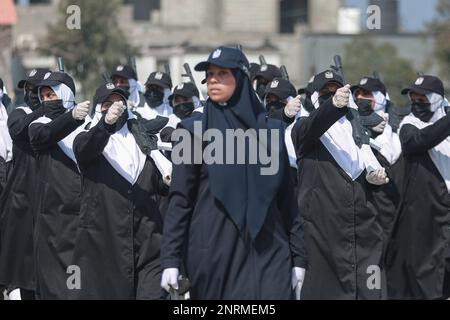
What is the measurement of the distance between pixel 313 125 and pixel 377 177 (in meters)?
0.89

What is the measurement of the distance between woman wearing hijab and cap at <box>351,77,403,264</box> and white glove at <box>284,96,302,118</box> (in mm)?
1197

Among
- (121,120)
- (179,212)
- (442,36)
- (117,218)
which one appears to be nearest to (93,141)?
(121,120)

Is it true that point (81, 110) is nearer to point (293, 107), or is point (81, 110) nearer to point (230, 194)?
point (293, 107)

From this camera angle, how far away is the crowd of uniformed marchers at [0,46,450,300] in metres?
8.44

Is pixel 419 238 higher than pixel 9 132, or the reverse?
pixel 9 132

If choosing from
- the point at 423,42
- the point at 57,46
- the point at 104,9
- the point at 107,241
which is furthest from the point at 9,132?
the point at 423,42

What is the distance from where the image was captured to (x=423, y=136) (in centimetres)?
1252

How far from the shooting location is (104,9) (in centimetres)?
4525

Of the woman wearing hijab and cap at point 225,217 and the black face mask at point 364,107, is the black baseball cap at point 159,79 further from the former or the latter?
the woman wearing hijab and cap at point 225,217

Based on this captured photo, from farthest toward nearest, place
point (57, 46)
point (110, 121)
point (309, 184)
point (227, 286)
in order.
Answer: point (57, 46) < point (309, 184) < point (110, 121) < point (227, 286)

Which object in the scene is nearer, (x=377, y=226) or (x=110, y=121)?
(x=110, y=121)

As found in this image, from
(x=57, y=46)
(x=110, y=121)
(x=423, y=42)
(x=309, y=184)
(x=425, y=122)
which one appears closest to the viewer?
(x=110, y=121)
